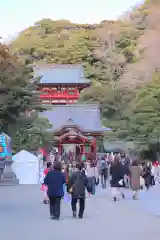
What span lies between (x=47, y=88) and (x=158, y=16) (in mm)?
15621

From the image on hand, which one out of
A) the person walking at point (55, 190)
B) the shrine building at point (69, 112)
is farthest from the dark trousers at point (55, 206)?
the shrine building at point (69, 112)

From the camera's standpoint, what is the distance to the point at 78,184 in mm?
13047

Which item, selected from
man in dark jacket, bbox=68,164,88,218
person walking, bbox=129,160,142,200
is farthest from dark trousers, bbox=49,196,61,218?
person walking, bbox=129,160,142,200

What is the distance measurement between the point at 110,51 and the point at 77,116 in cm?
1309

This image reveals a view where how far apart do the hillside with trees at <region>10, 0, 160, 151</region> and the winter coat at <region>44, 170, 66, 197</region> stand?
31691 millimetres

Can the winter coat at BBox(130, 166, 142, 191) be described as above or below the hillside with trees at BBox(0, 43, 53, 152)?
below

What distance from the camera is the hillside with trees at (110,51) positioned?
58312 millimetres

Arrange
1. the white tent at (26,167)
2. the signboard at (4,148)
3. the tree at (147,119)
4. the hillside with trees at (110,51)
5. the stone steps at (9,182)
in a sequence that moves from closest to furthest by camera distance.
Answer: the stone steps at (9,182), the signboard at (4,148), the white tent at (26,167), the tree at (147,119), the hillside with trees at (110,51)

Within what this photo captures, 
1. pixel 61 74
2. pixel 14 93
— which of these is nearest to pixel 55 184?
pixel 14 93

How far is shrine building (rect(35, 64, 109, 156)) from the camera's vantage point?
5134 cm

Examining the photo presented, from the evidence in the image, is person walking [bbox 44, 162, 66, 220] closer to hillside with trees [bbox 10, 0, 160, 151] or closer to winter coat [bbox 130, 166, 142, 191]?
winter coat [bbox 130, 166, 142, 191]

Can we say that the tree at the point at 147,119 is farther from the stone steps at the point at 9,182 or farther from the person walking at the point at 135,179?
the person walking at the point at 135,179

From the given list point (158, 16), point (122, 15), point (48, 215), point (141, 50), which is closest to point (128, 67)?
point (141, 50)

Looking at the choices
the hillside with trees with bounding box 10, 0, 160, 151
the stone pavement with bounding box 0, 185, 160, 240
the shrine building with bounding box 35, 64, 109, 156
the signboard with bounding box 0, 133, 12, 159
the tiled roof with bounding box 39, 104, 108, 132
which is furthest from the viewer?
the hillside with trees with bounding box 10, 0, 160, 151
